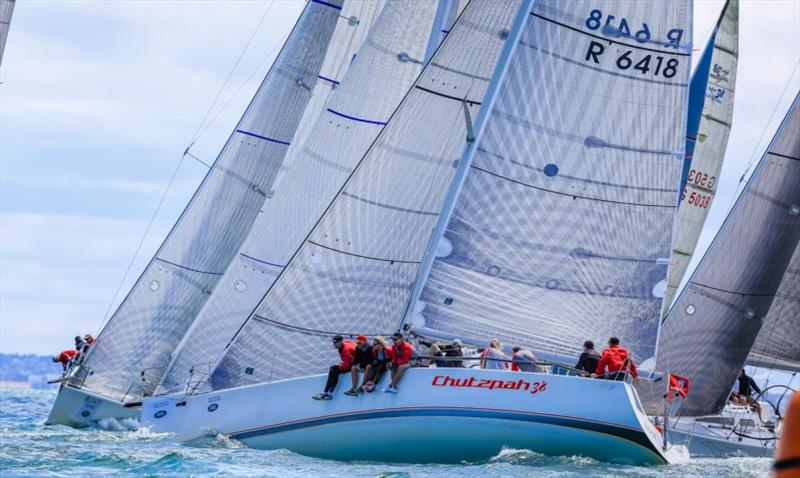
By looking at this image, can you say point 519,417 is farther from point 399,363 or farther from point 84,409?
point 84,409

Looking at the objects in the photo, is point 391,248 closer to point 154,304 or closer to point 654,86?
point 654,86

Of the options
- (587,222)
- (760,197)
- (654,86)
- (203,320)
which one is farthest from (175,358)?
(760,197)

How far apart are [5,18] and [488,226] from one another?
23.2 ft

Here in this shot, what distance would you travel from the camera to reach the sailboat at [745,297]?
2394cm

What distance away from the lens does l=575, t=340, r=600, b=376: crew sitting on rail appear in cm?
1717

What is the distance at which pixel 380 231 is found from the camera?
19.2 metres

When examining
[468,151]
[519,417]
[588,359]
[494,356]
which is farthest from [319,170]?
[519,417]

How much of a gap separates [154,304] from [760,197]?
37.5 ft

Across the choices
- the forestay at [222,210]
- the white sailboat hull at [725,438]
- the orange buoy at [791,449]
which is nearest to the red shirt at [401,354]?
the white sailboat hull at [725,438]

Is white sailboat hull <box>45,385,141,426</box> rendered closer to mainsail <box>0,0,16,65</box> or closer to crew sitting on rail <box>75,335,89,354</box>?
crew sitting on rail <box>75,335,89,354</box>

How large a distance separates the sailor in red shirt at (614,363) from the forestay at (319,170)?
21.0 ft

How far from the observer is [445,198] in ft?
62.2

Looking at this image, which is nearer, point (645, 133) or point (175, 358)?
point (645, 133)

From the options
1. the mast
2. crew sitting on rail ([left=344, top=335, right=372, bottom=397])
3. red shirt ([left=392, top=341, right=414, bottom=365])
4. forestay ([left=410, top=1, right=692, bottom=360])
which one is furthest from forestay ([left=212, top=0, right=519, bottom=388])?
red shirt ([left=392, top=341, right=414, bottom=365])
